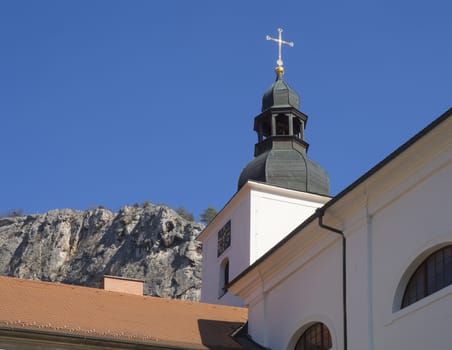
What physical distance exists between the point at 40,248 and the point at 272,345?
3983 centimetres

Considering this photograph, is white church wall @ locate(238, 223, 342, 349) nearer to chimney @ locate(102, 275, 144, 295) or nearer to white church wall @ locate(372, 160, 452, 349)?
white church wall @ locate(372, 160, 452, 349)

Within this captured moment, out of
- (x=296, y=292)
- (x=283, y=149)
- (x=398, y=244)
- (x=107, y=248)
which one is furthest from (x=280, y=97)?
(x=107, y=248)

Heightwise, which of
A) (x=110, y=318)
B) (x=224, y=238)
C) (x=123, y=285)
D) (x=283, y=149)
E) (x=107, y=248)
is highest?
(x=107, y=248)

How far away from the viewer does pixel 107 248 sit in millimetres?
54812

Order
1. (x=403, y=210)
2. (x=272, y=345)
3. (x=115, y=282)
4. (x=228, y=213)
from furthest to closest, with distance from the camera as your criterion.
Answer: (x=228, y=213)
(x=115, y=282)
(x=272, y=345)
(x=403, y=210)

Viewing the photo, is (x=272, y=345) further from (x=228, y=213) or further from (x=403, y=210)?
(x=228, y=213)

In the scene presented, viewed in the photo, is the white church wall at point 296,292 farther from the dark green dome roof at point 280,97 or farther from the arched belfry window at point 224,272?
the dark green dome roof at point 280,97

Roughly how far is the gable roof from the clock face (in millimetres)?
6155

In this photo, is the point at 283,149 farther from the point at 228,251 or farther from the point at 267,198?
the point at 228,251

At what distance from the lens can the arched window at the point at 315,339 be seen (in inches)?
682

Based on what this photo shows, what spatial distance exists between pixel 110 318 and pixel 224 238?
31.4 feet

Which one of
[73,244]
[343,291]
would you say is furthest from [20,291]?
[73,244]

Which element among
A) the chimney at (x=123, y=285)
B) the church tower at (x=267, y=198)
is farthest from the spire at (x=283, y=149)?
the chimney at (x=123, y=285)

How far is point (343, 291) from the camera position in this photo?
16.5 m
